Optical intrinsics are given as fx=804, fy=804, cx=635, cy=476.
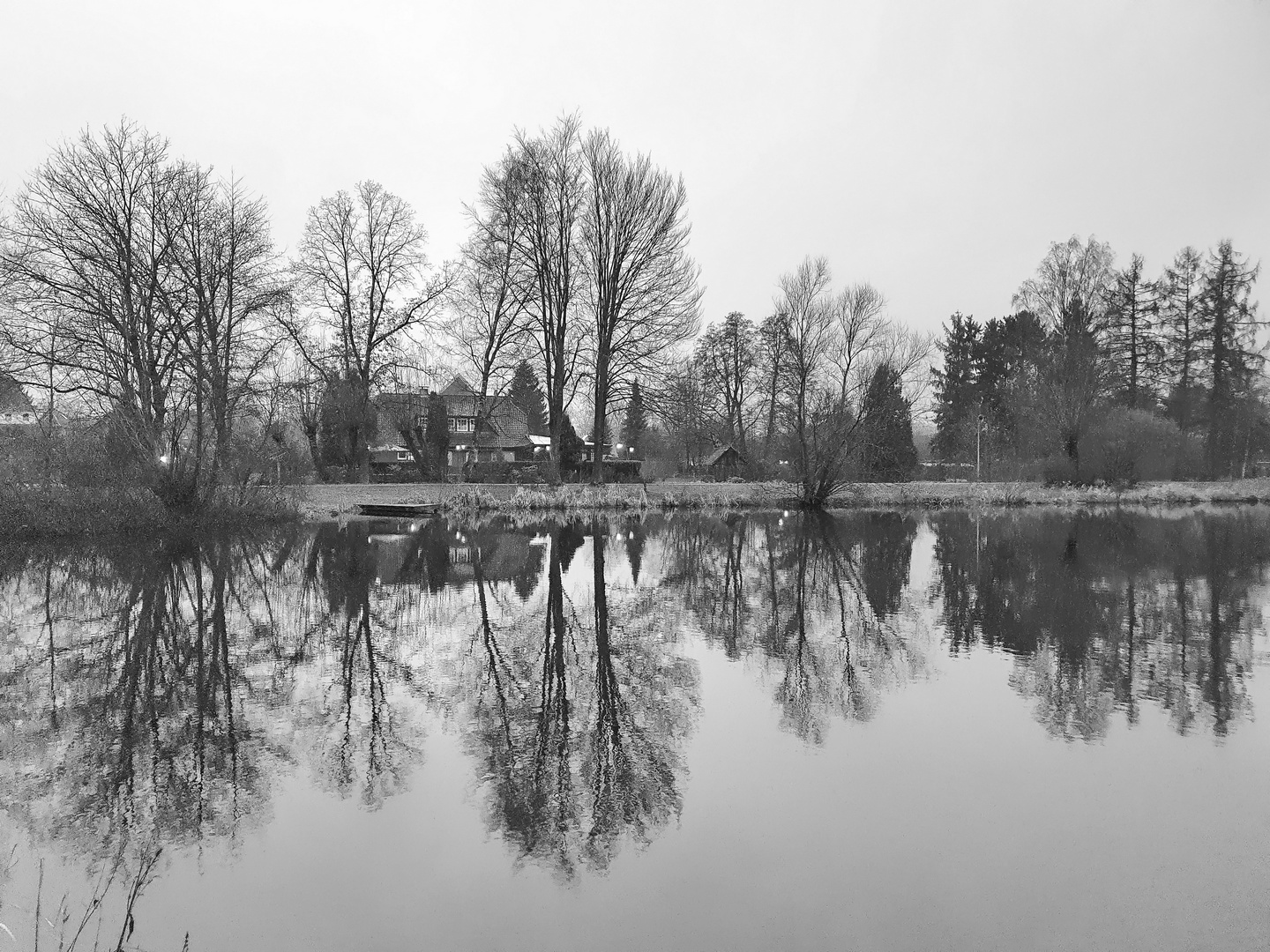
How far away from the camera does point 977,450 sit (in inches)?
1735

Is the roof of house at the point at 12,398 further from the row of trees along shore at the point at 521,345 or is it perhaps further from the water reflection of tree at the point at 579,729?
the water reflection of tree at the point at 579,729

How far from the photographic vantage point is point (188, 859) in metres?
3.75

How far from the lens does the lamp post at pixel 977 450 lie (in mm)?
41750

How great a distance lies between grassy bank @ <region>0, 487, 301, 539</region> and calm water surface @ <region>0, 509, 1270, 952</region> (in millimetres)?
8494

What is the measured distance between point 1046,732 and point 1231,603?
650 cm

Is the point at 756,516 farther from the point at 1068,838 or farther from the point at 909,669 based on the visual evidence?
the point at 1068,838

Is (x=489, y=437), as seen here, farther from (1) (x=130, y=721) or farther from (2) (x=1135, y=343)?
(1) (x=130, y=721)

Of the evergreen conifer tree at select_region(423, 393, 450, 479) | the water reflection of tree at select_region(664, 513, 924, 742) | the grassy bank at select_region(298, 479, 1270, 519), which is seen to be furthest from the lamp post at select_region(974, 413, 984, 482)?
the evergreen conifer tree at select_region(423, 393, 450, 479)

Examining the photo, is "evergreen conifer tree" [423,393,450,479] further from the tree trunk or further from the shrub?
the shrub

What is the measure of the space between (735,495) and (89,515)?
20990 mm

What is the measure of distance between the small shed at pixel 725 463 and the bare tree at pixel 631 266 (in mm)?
15534

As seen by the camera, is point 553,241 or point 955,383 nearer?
point 553,241

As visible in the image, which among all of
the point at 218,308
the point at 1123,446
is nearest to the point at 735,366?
the point at 1123,446

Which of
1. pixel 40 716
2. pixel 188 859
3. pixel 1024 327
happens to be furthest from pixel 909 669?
pixel 1024 327
